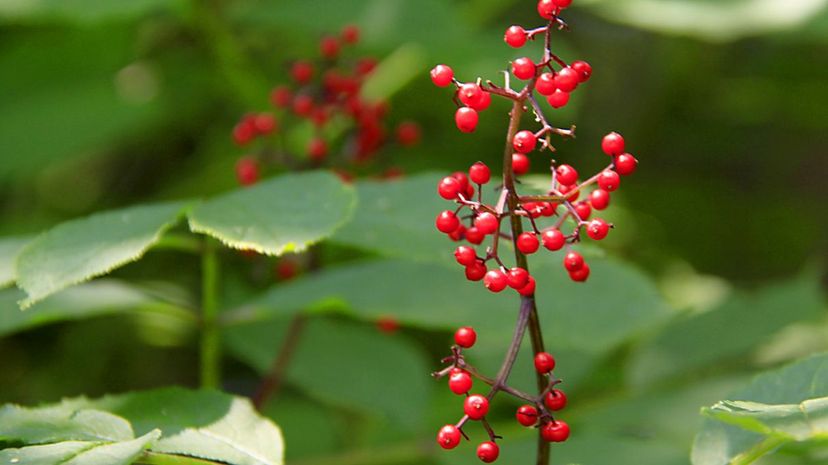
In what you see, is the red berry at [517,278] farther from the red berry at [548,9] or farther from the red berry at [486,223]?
the red berry at [548,9]

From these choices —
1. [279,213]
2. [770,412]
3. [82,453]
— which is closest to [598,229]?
[770,412]

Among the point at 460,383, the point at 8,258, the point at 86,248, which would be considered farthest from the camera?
the point at 8,258

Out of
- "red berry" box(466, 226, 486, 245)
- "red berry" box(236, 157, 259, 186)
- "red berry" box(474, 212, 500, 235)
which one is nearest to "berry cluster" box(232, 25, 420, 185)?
"red berry" box(236, 157, 259, 186)

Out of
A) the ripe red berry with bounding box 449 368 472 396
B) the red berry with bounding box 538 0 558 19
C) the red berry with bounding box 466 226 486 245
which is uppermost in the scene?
the red berry with bounding box 538 0 558 19

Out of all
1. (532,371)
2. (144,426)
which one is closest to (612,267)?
(532,371)

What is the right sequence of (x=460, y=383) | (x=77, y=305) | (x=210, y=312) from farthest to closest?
(x=210, y=312) < (x=77, y=305) < (x=460, y=383)

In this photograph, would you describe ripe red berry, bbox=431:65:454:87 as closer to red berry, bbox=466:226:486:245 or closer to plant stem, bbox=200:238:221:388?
red berry, bbox=466:226:486:245

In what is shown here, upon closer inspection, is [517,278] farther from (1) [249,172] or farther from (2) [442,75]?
(1) [249,172]
